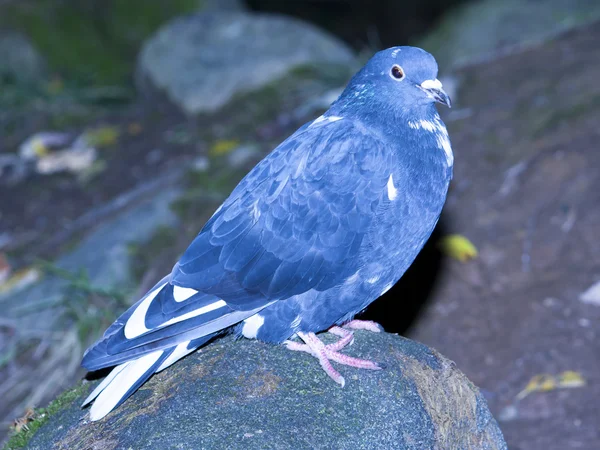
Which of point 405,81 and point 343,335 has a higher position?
point 405,81

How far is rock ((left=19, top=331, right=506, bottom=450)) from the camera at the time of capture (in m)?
2.97

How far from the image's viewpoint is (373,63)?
3.64 metres

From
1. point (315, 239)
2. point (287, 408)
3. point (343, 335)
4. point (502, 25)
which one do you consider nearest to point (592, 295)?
point (343, 335)

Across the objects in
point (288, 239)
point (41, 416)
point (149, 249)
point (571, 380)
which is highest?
point (288, 239)

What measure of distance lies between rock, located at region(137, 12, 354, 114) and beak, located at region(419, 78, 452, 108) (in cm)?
472

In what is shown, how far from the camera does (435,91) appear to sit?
11.6 feet

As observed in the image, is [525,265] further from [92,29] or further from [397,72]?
[92,29]

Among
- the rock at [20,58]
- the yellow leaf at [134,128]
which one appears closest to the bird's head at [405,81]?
the yellow leaf at [134,128]

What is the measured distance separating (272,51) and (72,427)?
5.87 m

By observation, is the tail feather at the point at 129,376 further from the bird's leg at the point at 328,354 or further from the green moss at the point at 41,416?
the bird's leg at the point at 328,354

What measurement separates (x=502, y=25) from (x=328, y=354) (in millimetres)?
5860

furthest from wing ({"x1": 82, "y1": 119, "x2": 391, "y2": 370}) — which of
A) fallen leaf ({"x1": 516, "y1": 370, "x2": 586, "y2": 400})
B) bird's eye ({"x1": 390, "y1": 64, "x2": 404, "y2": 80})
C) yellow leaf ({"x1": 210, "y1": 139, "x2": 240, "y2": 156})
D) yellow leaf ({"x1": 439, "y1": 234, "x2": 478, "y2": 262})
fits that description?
yellow leaf ({"x1": 210, "y1": 139, "x2": 240, "y2": 156})

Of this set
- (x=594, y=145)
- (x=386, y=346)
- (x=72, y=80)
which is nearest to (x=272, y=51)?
(x=72, y=80)

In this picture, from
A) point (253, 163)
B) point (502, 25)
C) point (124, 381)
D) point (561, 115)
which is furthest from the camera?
point (502, 25)
